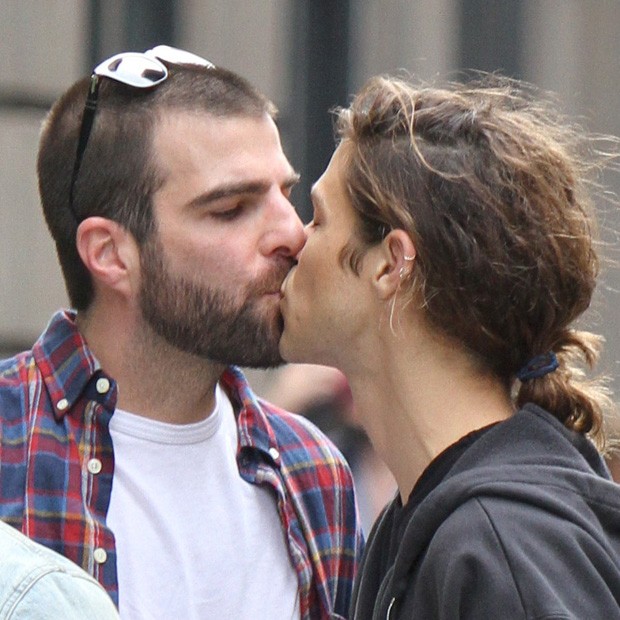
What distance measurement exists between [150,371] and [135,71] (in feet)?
1.77

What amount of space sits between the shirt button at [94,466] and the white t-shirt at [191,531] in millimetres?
42

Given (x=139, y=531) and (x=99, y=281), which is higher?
(x=99, y=281)

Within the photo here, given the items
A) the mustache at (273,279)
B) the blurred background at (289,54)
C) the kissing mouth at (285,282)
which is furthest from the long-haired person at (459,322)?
the blurred background at (289,54)

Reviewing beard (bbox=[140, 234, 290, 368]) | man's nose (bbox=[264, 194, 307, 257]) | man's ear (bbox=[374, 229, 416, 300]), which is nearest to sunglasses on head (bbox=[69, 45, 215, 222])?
beard (bbox=[140, 234, 290, 368])

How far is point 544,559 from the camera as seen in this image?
1781mm

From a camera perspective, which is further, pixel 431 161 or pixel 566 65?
pixel 566 65

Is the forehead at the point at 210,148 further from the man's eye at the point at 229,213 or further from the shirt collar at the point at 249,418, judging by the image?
the shirt collar at the point at 249,418

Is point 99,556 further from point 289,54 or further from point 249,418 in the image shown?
point 289,54

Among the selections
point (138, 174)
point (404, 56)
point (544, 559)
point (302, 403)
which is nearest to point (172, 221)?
point (138, 174)

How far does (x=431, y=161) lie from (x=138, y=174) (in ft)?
2.37

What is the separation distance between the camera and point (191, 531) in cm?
240

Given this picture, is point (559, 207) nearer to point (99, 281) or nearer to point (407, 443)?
A: point (407, 443)

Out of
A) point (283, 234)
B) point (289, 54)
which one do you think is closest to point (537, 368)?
point (283, 234)

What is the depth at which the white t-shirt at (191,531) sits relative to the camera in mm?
2322
